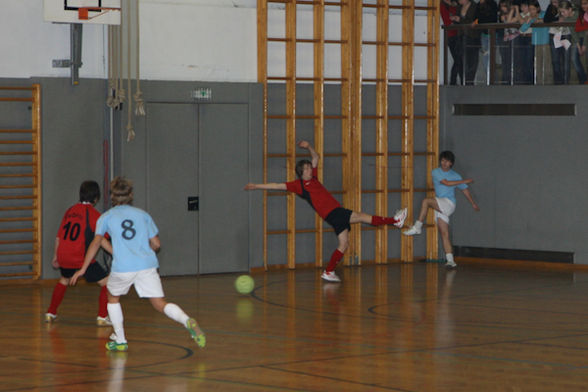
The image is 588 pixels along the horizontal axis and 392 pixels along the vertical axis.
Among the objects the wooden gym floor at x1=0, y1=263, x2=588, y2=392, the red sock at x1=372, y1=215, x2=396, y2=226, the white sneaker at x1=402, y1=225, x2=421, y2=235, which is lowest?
the wooden gym floor at x1=0, y1=263, x2=588, y2=392

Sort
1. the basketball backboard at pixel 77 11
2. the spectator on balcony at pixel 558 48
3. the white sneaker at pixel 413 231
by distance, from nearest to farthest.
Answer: the basketball backboard at pixel 77 11
the white sneaker at pixel 413 231
the spectator on balcony at pixel 558 48

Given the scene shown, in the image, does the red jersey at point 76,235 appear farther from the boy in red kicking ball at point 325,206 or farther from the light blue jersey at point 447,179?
the light blue jersey at point 447,179

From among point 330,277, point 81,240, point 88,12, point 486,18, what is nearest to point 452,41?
point 486,18

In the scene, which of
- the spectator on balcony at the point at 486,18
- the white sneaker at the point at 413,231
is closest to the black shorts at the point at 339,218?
the white sneaker at the point at 413,231

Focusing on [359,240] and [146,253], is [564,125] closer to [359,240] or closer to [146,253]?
[359,240]

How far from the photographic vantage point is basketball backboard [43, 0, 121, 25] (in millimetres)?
13766

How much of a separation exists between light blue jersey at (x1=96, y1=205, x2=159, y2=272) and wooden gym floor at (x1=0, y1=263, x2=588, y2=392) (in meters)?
0.86

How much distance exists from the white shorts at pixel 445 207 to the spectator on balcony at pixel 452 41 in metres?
2.18

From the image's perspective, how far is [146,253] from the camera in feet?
30.6

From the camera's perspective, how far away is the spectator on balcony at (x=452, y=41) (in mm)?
17453

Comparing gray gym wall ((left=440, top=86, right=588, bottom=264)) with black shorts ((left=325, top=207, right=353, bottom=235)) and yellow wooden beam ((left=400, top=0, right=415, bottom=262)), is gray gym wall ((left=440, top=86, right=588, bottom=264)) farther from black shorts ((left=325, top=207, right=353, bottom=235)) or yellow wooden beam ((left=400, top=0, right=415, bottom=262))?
black shorts ((left=325, top=207, right=353, bottom=235))

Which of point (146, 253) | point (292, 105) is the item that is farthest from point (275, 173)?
point (146, 253)

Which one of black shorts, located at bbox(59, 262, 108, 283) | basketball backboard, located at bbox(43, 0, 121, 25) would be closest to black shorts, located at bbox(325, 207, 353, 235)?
basketball backboard, located at bbox(43, 0, 121, 25)

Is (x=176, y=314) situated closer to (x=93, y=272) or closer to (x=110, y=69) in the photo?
(x=93, y=272)
